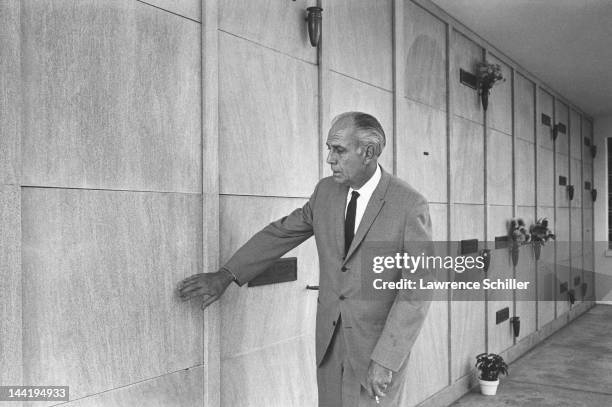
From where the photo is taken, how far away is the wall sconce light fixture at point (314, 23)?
3.28 metres

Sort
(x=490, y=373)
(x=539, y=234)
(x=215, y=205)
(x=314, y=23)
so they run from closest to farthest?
(x=215, y=205) → (x=314, y=23) → (x=490, y=373) → (x=539, y=234)

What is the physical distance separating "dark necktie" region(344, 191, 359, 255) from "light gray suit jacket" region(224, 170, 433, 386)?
2cm

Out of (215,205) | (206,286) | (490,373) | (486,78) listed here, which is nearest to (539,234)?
(486,78)

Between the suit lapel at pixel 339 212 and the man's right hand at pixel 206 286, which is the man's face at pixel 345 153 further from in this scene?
the man's right hand at pixel 206 286

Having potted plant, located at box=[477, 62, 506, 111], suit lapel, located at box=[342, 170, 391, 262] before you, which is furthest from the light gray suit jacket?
potted plant, located at box=[477, 62, 506, 111]

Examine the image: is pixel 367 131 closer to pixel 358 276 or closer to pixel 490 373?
pixel 358 276

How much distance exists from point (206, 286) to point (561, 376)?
4.50 m

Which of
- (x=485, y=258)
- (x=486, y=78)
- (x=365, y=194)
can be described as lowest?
(x=485, y=258)

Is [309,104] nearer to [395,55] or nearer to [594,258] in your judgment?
[395,55]

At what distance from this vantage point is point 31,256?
1.96 metres

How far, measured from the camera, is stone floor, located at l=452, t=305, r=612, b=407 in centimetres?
506

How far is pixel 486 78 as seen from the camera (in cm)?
572

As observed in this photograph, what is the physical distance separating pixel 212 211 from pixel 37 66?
93 cm
